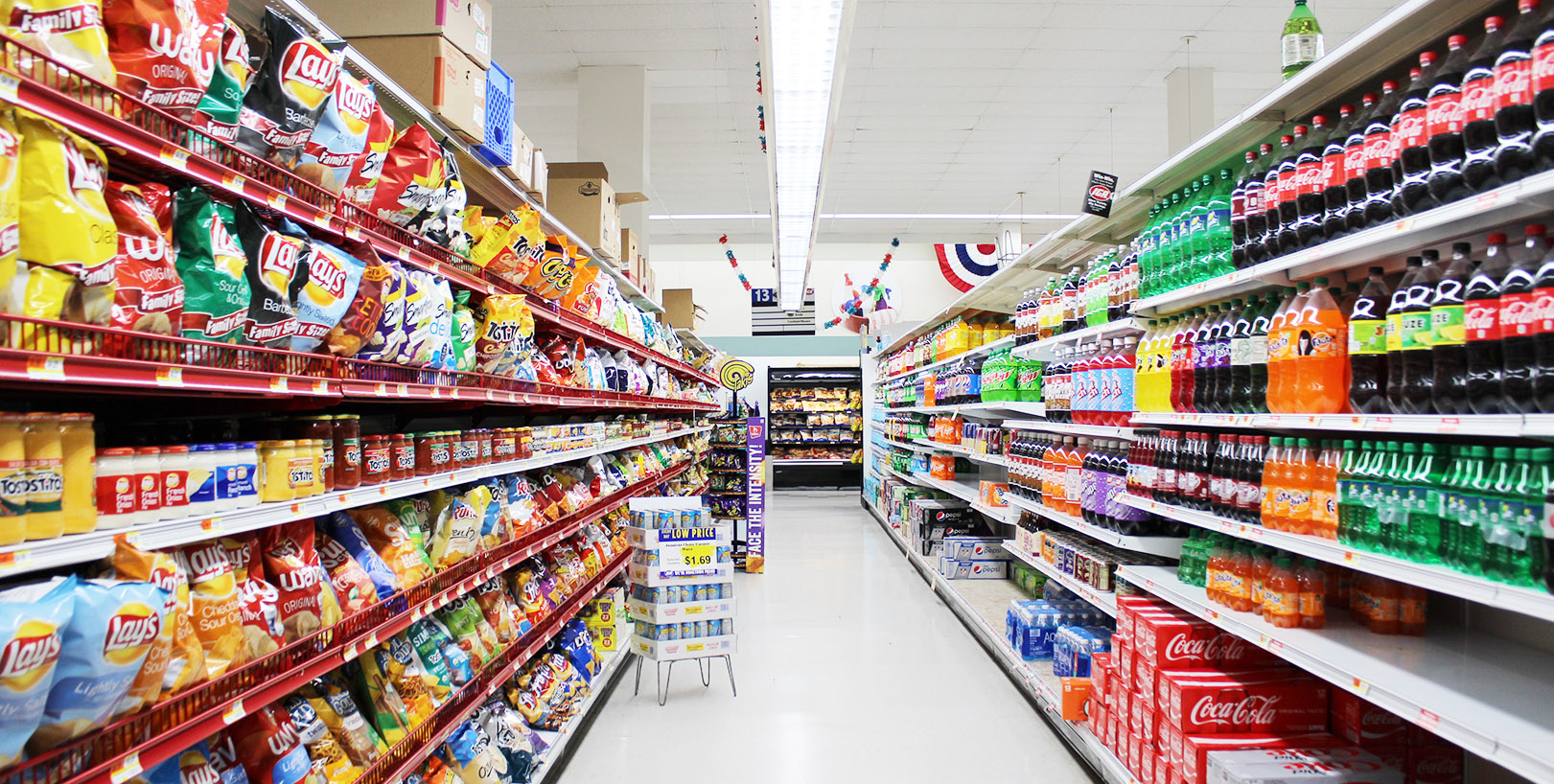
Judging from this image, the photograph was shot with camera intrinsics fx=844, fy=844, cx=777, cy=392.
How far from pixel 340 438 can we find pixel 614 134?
601cm

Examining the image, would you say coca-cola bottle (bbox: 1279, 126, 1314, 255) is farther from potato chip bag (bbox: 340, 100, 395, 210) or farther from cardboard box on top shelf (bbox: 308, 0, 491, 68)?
cardboard box on top shelf (bbox: 308, 0, 491, 68)

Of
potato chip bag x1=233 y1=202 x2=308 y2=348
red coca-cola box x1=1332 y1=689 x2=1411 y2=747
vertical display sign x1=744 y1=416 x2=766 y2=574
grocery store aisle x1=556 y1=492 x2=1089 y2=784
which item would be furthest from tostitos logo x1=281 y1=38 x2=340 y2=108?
vertical display sign x1=744 y1=416 x2=766 y2=574

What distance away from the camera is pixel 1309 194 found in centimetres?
230

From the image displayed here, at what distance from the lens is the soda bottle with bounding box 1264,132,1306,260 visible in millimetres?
2400

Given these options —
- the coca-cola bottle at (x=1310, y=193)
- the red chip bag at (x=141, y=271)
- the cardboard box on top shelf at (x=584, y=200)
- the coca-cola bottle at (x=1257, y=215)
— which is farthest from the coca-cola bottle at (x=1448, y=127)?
the cardboard box on top shelf at (x=584, y=200)

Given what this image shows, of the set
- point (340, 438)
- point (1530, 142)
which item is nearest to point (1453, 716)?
point (1530, 142)

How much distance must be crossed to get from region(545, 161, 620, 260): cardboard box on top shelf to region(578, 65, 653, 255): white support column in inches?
100

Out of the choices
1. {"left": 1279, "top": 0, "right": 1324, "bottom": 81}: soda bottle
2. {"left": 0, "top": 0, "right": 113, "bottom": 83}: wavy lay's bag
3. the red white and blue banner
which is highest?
the red white and blue banner

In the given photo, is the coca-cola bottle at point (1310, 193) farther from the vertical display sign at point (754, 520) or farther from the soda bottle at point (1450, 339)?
the vertical display sign at point (754, 520)

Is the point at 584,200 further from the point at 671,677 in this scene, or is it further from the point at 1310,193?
the point at 1310,193

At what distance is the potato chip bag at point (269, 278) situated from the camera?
5.54 feet

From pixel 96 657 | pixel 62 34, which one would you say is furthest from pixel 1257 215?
pixel 96 657

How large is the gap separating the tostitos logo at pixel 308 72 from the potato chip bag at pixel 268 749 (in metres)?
1.32

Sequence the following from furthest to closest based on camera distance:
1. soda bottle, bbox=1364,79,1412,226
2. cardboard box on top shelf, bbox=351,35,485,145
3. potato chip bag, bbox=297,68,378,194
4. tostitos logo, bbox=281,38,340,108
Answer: cardboard box on top shelf, bbox=351,35,485,145 < soda bottle, bbox=1364,79,1412,226 < potato chip bag, bbox=297,68,378,194 < tostitos logo, bbox=281,38,340,108
